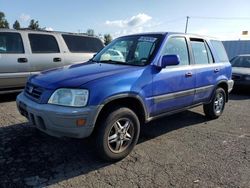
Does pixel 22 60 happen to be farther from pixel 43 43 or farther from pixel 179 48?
pixel 179 48

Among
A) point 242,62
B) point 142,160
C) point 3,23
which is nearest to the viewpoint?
point 142,160

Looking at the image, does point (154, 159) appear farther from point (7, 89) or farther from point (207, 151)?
point (7, 89)

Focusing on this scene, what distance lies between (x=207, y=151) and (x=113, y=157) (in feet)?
5.09

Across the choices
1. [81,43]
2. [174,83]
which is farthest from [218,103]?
[81,43]

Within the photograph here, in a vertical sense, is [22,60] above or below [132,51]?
below

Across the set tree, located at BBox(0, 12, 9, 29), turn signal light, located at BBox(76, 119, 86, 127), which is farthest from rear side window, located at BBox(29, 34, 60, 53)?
tree, located at BBox(0, 12, 9, 29)

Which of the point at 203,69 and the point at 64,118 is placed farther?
the point at 203,69

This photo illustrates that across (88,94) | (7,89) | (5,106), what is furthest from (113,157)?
(7,89)

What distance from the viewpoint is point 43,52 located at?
7230mm

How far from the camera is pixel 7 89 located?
6715 mm

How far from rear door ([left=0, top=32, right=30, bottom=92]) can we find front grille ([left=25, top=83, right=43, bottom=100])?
9.68 feet

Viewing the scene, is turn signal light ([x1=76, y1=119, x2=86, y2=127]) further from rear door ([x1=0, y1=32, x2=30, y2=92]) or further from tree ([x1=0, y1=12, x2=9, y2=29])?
tree ([x1=0, y1=12, x2=9, y2=29])

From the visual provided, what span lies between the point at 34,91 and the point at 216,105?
3972 mm

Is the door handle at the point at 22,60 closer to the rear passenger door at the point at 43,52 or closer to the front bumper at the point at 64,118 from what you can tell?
the rear passenger door at the point at 43,52
